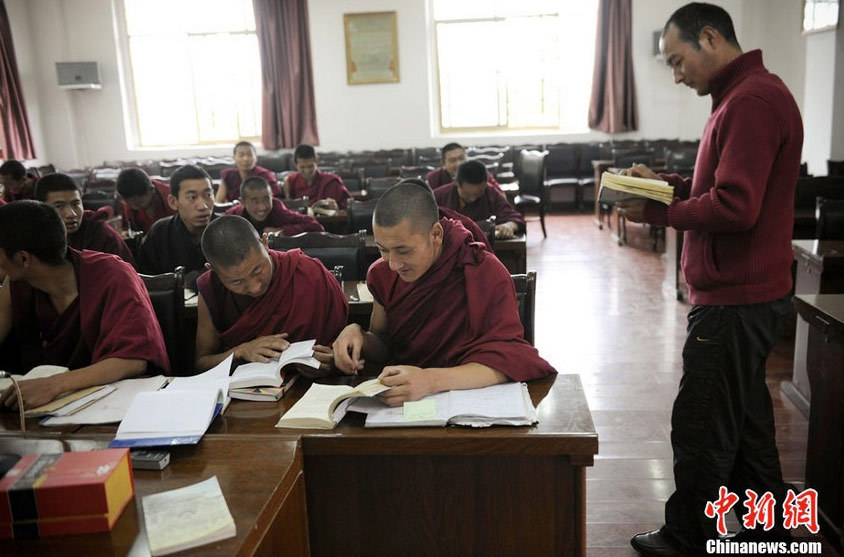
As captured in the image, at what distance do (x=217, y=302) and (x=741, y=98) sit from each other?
1.50 meters

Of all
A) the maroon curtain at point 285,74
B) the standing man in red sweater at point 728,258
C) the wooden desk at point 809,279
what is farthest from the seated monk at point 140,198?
the maroon curtain at point 285,74

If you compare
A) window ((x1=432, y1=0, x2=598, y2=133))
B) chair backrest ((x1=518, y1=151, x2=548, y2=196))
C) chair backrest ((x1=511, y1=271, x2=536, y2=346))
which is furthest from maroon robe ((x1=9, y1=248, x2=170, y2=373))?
window ((x1=432, y1=0, x2=598, y2=133))

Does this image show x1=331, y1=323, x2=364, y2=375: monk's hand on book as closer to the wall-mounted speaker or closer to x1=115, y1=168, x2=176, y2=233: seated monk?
x1=115, y1=168, x2=176, y2=233: seated monk

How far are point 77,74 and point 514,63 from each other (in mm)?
5977

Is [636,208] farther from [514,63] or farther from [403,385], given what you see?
[514,63]

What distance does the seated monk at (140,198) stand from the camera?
→ 14.0 ft

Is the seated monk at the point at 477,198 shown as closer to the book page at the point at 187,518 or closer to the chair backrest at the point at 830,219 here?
the chair backrest at the point at 830,219

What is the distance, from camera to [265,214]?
411 cm

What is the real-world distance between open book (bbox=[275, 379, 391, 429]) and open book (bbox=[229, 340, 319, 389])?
122 mm

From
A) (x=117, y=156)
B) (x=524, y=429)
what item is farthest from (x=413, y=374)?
(x=117, y=156)

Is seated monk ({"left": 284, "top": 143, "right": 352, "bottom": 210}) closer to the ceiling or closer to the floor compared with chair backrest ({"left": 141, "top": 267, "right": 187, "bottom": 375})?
closer to the ceiling

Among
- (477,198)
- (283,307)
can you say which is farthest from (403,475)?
(477,198)

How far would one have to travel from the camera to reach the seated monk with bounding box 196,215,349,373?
1942mm

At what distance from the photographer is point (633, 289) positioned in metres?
5.22
